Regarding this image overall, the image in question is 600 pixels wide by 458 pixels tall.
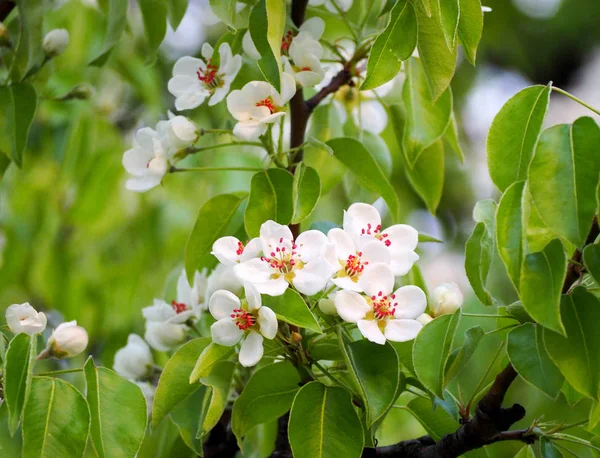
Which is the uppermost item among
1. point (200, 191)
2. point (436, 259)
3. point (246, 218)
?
point (246, 218)

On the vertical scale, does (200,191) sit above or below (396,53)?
below

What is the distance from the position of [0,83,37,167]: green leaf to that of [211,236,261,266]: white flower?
0.35 metres

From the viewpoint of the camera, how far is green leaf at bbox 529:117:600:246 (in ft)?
2.18

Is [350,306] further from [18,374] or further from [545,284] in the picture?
[18,374]

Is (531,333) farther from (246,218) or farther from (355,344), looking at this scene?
(246,218)

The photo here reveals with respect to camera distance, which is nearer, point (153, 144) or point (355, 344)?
point (355, 344)

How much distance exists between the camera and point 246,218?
896 millimetres

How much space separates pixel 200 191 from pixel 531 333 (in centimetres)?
153

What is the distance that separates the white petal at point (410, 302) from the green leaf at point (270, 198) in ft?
0.56

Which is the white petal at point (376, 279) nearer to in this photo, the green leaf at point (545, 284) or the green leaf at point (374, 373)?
the green leaf at point (374, 373)

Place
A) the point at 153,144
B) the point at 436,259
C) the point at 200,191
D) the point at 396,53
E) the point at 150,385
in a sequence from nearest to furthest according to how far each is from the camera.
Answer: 1. the point at 396,53
2. the point at 153,144
3. the point at 150,385
4. the point at 200,191
5. the point at 436,259

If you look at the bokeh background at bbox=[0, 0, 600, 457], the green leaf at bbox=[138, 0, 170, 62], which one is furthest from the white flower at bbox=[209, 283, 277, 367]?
the bokeh background at bbox=[0, 0, 600, 457]

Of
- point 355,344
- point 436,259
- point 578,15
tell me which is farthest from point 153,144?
point 578,15

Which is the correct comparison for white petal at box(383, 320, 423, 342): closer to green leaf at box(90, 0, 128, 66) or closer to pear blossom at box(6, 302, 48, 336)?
pear blossom at box(6, 302, 48, 336)
